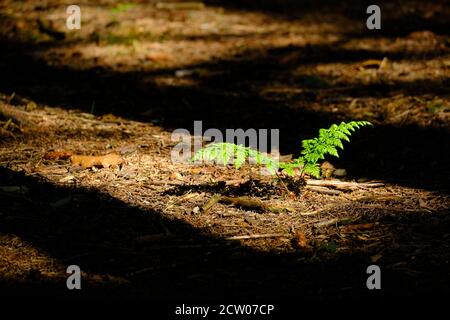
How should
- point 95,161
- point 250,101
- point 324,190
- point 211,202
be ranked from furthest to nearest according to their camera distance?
point 250,101, point 95,161, point 324,190, point 211,202

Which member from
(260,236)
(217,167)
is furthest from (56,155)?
(260,236)

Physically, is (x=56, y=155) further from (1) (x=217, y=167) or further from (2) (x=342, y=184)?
(2) (x=342, y=184)

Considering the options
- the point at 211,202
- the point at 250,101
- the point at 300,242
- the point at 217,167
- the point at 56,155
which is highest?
the point at 250,101

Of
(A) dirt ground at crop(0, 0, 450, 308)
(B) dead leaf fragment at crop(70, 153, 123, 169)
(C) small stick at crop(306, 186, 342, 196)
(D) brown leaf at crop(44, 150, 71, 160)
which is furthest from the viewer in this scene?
(D) brown leaf at crop(44, 150, 71, 160)

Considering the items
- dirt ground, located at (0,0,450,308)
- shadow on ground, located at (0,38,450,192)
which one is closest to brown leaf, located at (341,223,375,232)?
dirt ground, located at (0,0,450,308)

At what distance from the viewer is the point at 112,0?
10234 millimetres

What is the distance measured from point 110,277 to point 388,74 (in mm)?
4870

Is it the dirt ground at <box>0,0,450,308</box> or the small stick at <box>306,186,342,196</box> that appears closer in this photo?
the dirt ground at <box>0,0,450,308</box>

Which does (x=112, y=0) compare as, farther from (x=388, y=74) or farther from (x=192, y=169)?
(x=192, y=169)

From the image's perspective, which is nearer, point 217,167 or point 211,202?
point 211,202

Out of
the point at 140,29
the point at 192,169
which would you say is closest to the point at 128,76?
the point at 140,29

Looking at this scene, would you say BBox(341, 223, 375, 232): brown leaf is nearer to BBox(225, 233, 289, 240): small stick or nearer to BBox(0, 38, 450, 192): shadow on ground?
BBox(225, 233, 289, 240): small stick

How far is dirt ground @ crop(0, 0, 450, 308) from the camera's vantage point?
302 centimetres

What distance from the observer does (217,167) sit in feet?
14.8
